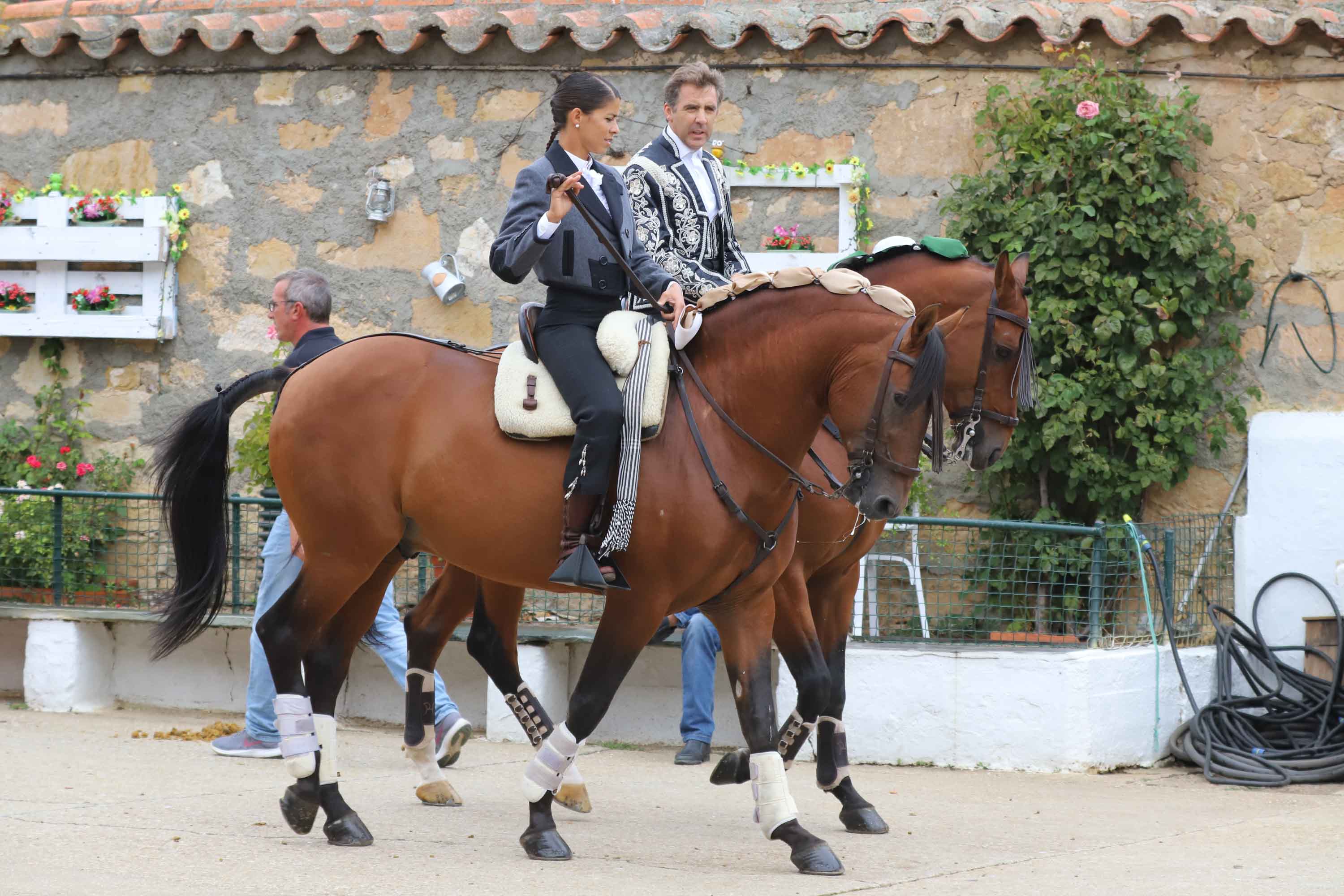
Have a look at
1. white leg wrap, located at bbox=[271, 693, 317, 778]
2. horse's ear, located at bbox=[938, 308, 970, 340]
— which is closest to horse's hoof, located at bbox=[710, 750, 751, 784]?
white leg wrap, located at bbox=[271, 693, 317, 778]

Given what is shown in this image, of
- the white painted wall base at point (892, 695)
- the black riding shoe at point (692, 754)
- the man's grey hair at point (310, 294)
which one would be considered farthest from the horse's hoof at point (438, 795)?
the man's grey hair at point (310, 294)

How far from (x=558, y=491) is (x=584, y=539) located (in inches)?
9.1

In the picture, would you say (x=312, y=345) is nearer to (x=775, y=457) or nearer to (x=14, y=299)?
(x=775, y=457)

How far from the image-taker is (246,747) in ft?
24.5

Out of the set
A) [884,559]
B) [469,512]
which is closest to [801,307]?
[469,512]

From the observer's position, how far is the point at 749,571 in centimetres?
510

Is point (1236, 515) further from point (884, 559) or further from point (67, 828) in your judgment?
point (67, 828)

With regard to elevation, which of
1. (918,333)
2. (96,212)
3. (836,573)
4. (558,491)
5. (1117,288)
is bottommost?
(836,573)

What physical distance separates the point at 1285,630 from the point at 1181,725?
90 centimetres

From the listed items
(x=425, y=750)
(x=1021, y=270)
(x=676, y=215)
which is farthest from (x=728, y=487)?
(x=425, y=750)

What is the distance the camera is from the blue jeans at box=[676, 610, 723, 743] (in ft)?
24.5

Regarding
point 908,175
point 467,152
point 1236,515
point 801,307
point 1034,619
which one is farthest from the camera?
point 467,152

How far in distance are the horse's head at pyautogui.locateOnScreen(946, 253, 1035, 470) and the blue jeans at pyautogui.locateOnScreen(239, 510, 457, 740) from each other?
9.61ft

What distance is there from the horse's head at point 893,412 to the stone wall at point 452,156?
161 inches
